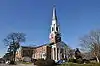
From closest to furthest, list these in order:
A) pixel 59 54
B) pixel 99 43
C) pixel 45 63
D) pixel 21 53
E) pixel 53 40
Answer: pixel 45 63 < pixel 99 43 < pixel 59 54 < pixel 53 40 < pixel 21 53

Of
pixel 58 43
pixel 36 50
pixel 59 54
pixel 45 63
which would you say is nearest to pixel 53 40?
pixel 58 43

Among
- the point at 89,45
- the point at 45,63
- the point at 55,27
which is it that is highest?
the point at 55,27

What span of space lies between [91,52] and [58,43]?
44.0m

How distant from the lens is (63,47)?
115188mm

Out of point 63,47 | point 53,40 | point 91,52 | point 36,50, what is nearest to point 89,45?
point 91,52

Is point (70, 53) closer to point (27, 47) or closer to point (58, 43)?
point (58, 43)

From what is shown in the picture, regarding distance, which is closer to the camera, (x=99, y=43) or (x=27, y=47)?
(x=99, y=43)

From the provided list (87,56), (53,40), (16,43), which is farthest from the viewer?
(53,40)

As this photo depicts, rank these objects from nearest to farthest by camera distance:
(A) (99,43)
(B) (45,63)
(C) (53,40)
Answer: (B) (45,63)
(A) (99,43)
(C) (53,40)

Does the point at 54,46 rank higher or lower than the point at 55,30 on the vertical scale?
lower

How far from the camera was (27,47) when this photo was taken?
14250 centimetres

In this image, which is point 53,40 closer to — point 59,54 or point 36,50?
point 59,54

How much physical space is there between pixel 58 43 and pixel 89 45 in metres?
43.6

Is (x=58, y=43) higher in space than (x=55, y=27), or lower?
lower
